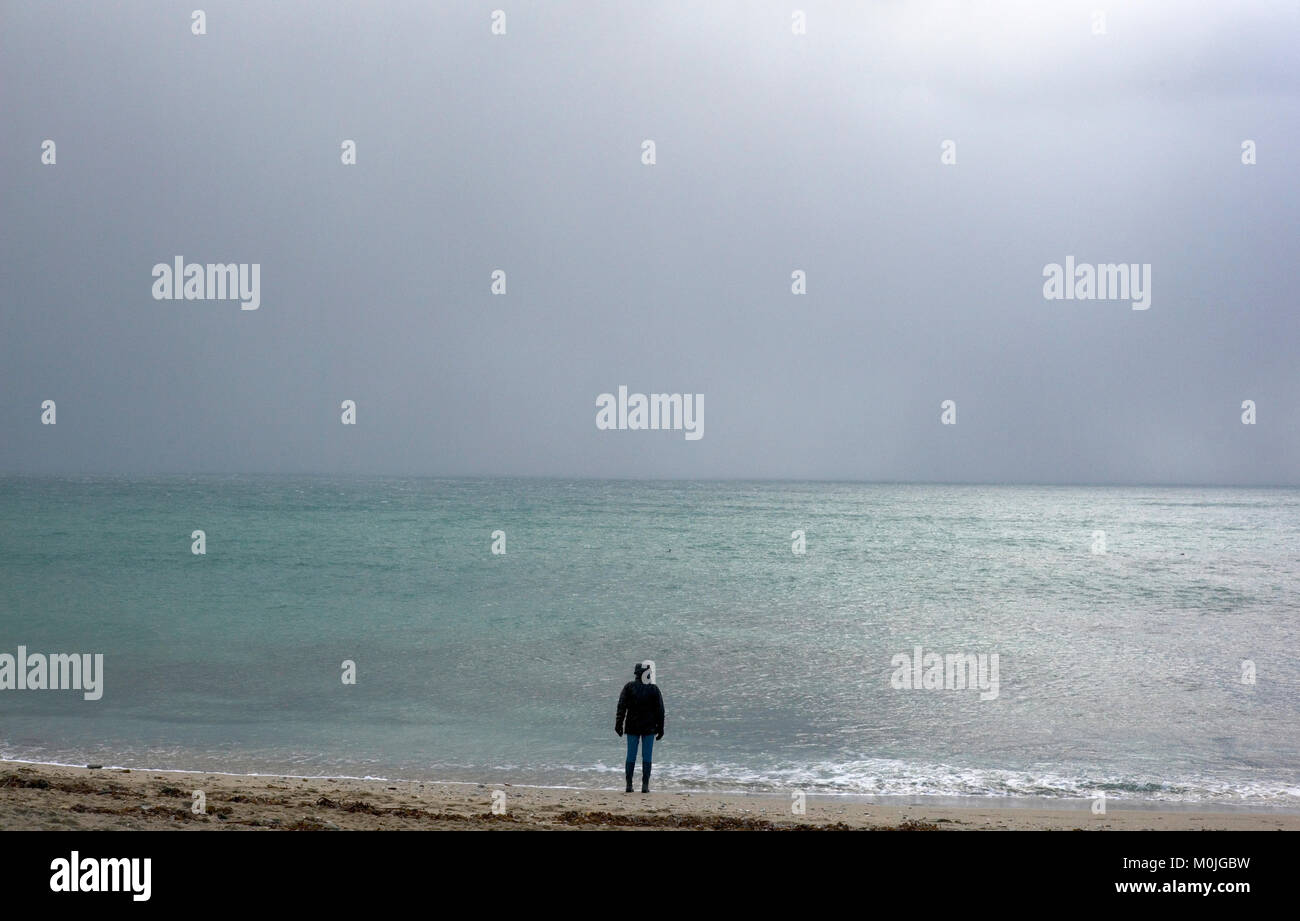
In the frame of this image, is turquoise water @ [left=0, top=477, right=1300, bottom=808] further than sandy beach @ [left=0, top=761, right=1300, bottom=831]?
Yes

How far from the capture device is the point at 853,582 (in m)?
39.6

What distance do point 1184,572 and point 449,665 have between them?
125 feet

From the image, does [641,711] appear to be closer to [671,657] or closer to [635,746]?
[635,746]

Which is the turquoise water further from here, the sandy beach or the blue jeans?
the sandy beach

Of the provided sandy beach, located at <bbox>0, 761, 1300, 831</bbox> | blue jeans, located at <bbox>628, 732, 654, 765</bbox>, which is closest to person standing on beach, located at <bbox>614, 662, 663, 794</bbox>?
blue jeans, located at <bbox>628, 732, 654, 765</bbox>

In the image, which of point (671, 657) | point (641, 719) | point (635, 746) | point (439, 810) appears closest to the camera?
point (439, 810)

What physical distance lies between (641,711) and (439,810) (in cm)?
286

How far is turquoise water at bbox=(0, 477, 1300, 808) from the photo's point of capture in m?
13.1

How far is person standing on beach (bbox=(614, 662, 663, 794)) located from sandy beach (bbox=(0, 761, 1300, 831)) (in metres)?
0.43

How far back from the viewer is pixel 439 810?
31.7 feet

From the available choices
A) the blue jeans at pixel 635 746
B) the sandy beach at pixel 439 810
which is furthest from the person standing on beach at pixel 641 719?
the sandy beach at pixel 439 810

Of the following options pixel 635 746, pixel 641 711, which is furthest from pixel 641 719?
pixel 635 746

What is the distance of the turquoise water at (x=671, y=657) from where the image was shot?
515 inches
